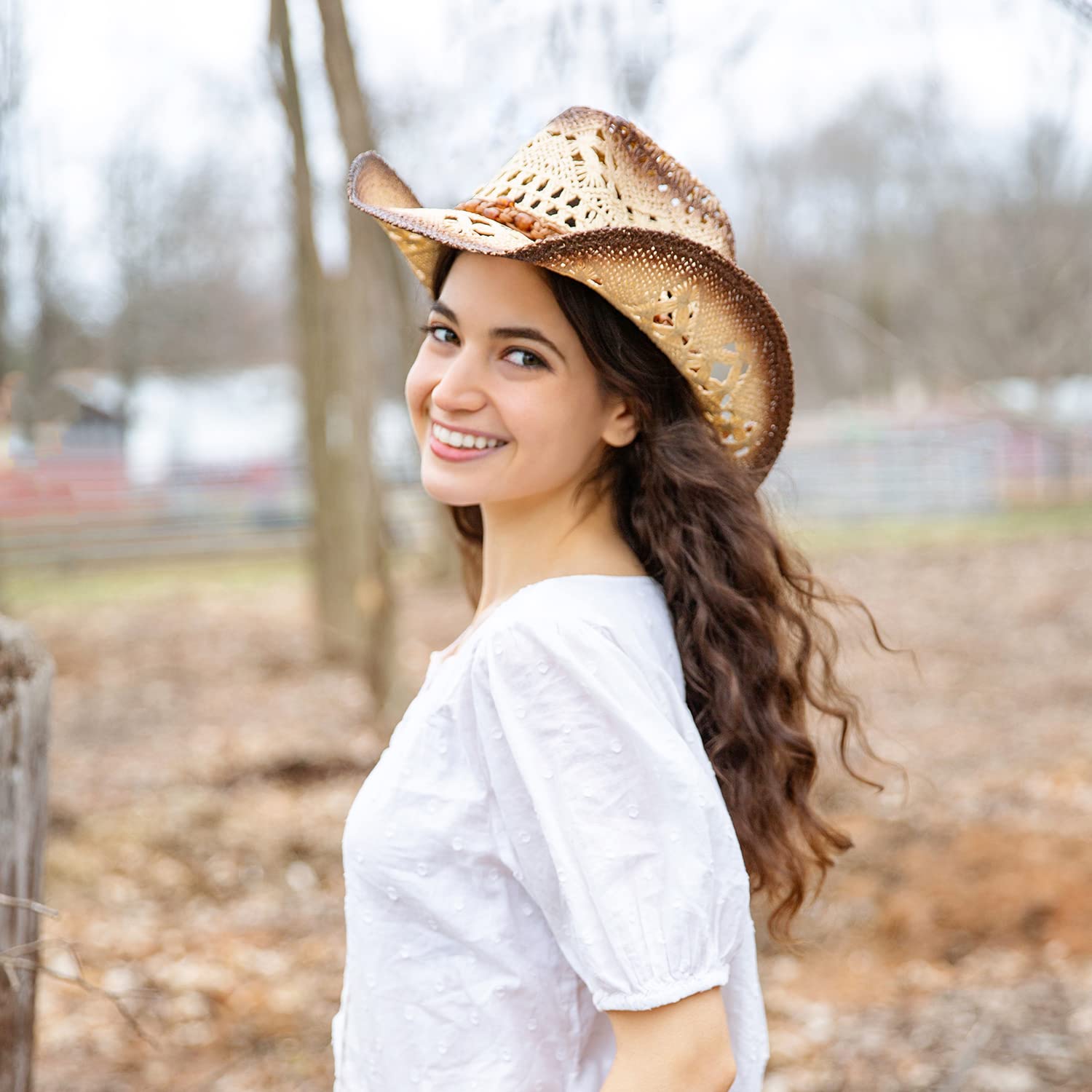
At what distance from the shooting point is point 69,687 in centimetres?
837

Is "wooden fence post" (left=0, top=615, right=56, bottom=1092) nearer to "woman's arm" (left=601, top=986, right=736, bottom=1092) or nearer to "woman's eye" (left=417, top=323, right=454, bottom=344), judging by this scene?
"woman's eye" (left=417, top=323, right=454, bottom=344)

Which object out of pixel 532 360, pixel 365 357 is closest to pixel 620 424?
pixel 532 360

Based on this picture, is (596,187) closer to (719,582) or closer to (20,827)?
(719,582)

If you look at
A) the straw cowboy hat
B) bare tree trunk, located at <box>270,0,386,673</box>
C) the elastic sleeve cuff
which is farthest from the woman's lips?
bare tree trunk, located at <box>270,0,386,673</box>

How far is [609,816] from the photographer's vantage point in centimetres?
123

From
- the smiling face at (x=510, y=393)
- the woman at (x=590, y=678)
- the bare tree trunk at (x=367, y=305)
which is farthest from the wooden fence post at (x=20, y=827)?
the bare tree trunk at (x=367, y=305)

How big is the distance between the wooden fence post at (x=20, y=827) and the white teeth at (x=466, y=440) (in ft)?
2.38

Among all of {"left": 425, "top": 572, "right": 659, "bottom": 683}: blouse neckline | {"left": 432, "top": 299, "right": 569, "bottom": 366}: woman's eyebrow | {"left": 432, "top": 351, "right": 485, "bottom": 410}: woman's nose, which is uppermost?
{"left": 432, "top": 299, "right": 569, "bottom": 366}: woman's eyebrow

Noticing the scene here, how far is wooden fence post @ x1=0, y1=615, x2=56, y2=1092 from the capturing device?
5.51ft

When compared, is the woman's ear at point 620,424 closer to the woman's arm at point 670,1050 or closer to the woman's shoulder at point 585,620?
the woman's shoulder at point 585,620

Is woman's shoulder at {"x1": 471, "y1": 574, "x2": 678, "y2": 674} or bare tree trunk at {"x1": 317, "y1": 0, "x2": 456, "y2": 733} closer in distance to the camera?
woman's shoulder at {"x1": 471, "y1": 574, "x2": 678, "y2": 674}

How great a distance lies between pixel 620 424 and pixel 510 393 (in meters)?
0.16

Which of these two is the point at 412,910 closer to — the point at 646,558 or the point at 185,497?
the point at 646,558

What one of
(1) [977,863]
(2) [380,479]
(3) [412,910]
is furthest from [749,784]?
(2) [380,479]
